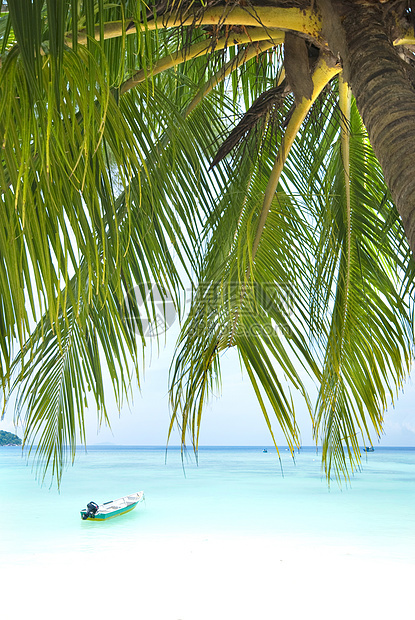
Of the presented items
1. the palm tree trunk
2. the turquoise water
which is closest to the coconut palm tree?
the palm tree trunk

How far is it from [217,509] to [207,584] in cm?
822

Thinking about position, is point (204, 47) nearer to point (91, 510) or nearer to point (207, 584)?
point (207, 584)

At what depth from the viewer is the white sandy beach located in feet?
24.8

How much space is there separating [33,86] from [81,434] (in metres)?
1.58

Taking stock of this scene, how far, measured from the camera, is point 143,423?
4381 cm

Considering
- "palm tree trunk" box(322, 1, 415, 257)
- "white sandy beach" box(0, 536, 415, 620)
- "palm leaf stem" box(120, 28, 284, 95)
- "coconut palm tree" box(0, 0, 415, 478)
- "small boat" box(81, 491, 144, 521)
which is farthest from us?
"small boat" box(81, 491, 144, 521)

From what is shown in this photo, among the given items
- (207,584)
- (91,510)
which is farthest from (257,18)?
(91,510)

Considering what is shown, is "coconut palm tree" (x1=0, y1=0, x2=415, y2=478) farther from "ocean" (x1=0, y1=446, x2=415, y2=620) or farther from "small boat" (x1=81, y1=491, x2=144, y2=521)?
"small boat" (x1=81, y1=491, x2=144, y2=521)

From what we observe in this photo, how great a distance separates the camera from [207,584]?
888 centimetres

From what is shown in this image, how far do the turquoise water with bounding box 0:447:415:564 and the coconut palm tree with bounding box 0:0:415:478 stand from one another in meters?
4.35

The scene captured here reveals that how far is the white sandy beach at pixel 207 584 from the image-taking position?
7.55 m

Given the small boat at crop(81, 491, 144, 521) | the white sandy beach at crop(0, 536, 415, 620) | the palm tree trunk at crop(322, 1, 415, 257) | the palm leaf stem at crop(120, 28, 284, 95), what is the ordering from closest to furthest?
1. the palm tree trunk at crop(322, 1, 415, 257)
2. the palm leaf stem at crop(120, 28, 284, 95)
3. the white sandy beach at crop(0, 536, 415, 620)
4. the small boat at crop(81, 491, 144, 521)

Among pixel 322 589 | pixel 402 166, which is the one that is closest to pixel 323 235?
pixel 402 166

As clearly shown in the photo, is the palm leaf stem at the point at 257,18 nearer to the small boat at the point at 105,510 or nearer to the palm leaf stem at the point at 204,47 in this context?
the palm leaf stem at the point at 204,47
